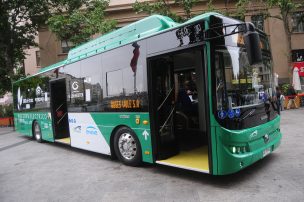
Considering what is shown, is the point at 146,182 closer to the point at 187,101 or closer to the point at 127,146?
the point at 127,146

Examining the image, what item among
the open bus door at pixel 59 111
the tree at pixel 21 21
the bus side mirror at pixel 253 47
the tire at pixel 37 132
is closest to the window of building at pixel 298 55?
the tree at pixel 21 21

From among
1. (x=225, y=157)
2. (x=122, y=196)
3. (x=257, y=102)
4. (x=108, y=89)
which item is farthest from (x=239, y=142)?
(x=108, y=89)

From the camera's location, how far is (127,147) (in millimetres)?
7469

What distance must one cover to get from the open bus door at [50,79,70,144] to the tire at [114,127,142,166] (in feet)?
13.6

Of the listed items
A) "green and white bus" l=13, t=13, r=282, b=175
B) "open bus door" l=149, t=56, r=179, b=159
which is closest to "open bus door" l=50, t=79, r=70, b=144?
"green and white bus" l=13, t=13, r=282, b=175

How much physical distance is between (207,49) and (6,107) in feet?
80.0

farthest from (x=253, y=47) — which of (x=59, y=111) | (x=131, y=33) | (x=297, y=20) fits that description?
(x=297, y=20)

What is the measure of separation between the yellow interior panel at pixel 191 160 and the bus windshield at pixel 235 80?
1.24m

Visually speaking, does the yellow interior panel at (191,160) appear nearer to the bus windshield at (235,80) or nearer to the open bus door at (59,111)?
the bus windshield at (235,80)

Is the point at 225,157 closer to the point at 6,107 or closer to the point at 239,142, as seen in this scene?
the point at 239,142

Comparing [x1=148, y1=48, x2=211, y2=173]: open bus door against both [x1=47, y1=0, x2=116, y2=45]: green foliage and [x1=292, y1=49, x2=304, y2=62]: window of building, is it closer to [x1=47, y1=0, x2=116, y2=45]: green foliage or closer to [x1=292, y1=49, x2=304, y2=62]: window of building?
[x1=47, y1=0, x2=116, y2=45]: green foliage

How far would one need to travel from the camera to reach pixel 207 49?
5.39m

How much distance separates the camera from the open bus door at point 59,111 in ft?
37.3

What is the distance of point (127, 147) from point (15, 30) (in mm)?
20501
